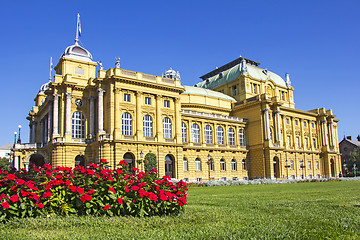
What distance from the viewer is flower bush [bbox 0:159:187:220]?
8.88 metres

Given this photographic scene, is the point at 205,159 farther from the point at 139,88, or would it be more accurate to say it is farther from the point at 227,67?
the point at 227,67

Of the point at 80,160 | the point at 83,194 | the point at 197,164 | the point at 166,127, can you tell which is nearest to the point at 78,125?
Answer: the point at 80,160

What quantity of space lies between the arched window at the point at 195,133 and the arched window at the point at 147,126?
32.8 ft

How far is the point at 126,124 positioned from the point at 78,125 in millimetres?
7442

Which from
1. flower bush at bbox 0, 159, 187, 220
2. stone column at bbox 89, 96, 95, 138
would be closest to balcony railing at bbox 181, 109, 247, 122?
stone column at bbox 89, 96, 95, 138

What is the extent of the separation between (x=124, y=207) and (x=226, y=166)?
168ft

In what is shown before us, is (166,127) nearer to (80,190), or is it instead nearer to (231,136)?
(231,136)

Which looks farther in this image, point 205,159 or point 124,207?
point 205,159

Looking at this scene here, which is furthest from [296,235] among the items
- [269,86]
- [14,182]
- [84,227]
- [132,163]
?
[269,86]

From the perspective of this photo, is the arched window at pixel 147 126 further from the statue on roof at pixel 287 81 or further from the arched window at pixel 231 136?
the statue on roof at pixel 287 81

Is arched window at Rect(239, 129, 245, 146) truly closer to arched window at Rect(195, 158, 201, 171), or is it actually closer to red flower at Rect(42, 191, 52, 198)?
arched window at Rect(195, 158, 201, 171)

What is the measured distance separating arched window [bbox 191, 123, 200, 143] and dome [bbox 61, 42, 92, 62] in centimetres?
2048

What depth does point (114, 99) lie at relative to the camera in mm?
46406

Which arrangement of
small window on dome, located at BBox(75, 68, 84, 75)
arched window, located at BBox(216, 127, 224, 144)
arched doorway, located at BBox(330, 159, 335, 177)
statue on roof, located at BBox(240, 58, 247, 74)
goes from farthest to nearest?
arched doorway, located at BBox(330, 159, 335, 177) < statue on roof, located at BBox(240, 58, 247, 74) < arched window, located at BBox(216, 127, 224, 144) < small window on dome, located at BBox(75, 68, 84, 75)
